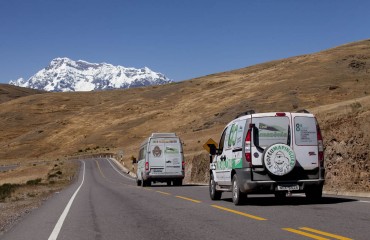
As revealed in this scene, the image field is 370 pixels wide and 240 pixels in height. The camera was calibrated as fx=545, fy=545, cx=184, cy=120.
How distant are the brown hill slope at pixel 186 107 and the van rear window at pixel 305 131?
196ft

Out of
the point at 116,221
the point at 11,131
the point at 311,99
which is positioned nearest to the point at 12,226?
the point at 116,221

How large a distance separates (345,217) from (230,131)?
17.5 ft

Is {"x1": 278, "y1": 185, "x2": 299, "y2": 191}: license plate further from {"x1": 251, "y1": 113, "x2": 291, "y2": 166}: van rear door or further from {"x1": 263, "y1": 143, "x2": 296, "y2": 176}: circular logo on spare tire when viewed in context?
{"x1": 251, "y1": 113, "x2": 291, "y2": 166}: van rear door

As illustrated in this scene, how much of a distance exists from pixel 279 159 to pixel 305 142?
90 centimetres

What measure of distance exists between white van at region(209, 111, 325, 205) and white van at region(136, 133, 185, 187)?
1819 centimetres

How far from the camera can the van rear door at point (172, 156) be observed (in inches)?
1275

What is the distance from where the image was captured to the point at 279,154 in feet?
44.7

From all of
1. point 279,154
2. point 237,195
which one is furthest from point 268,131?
point 237,195

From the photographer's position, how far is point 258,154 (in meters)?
13.9

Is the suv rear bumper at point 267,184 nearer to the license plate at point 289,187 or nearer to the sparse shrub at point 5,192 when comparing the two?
the license plate at point 289,187

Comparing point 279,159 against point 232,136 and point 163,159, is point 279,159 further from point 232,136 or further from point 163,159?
point 163,159

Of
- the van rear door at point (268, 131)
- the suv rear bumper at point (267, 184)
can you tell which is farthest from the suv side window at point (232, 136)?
the suv rear bumper at point (267, 184)

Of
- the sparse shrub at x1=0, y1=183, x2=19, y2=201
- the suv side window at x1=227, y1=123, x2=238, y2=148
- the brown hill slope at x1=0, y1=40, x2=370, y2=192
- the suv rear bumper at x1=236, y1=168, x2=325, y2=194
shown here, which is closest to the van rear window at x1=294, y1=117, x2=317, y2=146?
the suv rear bumper at x1=236, y1=168, x2=325, y2=194

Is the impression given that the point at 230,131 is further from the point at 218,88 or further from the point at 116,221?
the point at 218,88
